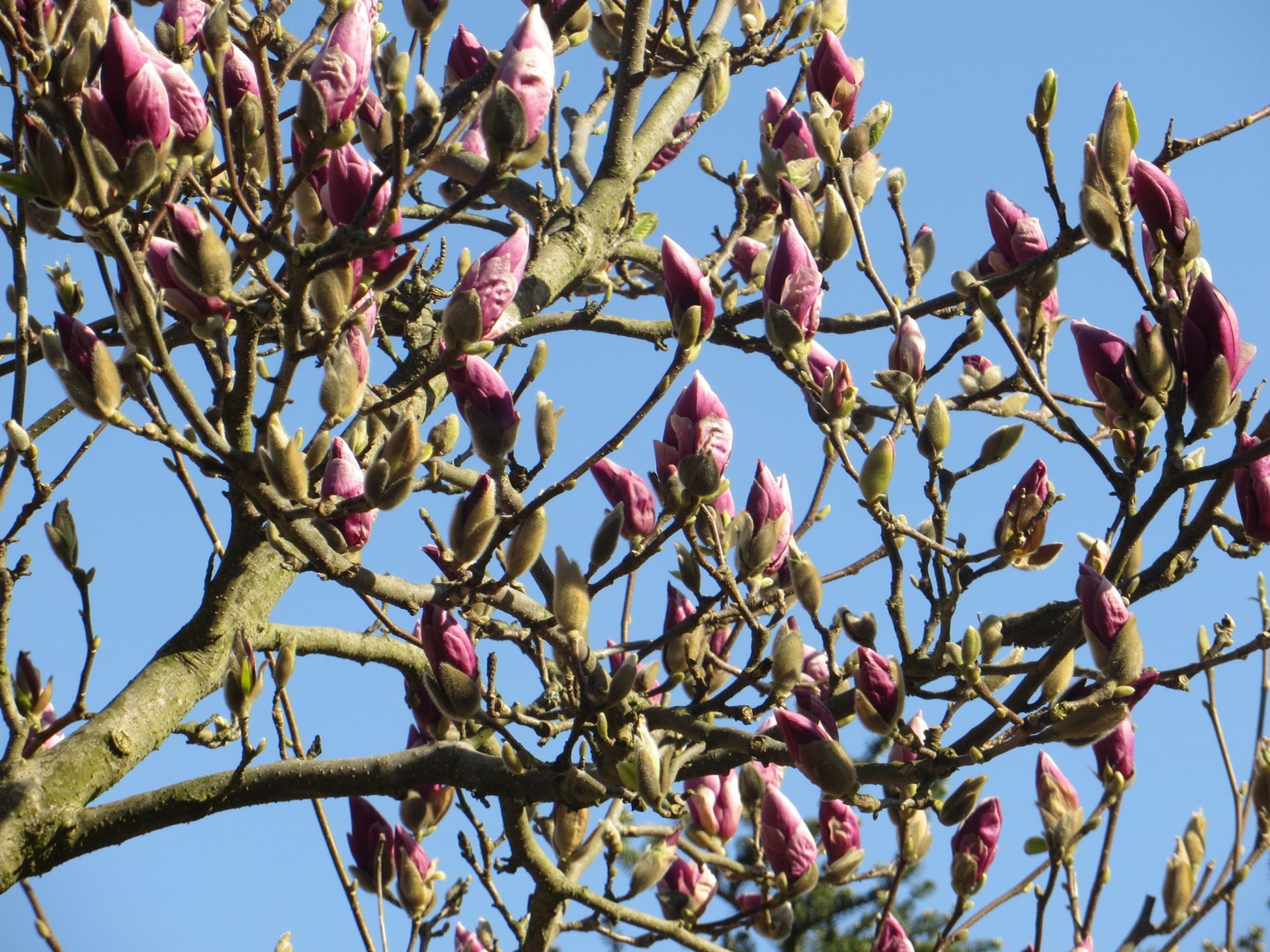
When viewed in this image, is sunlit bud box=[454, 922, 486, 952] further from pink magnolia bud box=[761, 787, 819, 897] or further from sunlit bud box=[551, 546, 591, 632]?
sunlit bud box=[551, 546, 591, 632]

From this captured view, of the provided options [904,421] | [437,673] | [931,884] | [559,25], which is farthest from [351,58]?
[931,884]

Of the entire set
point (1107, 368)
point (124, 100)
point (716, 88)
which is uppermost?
point (716, 88)

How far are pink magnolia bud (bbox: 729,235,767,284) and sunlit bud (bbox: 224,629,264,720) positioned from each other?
1.22 meters

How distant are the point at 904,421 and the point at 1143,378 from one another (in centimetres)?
43

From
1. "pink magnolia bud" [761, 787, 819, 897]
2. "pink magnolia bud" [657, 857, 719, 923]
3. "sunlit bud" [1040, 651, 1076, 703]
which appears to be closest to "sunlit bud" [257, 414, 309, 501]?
"sunlit bud" [1040, 651, 1076, 703]

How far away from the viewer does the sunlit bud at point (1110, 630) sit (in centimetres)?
112

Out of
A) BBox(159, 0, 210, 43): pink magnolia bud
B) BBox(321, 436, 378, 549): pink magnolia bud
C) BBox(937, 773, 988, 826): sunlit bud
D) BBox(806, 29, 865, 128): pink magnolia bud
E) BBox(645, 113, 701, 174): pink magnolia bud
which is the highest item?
BBox(645, 113, 701, 174): pink magnolia bud

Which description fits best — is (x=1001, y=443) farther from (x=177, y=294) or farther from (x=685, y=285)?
(x=177, y=294)

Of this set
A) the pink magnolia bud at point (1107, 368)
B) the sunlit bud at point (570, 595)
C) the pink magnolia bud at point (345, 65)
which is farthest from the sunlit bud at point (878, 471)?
the pink magnolia bud at point (345, 65)

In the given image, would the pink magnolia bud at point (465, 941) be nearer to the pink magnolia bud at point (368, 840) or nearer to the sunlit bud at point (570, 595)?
the pink magnolia bud at point (368, 840)

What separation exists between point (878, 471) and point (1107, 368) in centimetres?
26

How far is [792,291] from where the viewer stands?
4.72 feet

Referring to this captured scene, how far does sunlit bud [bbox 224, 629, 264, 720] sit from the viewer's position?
129cm

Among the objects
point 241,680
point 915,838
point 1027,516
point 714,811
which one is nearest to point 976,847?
point 915,838
